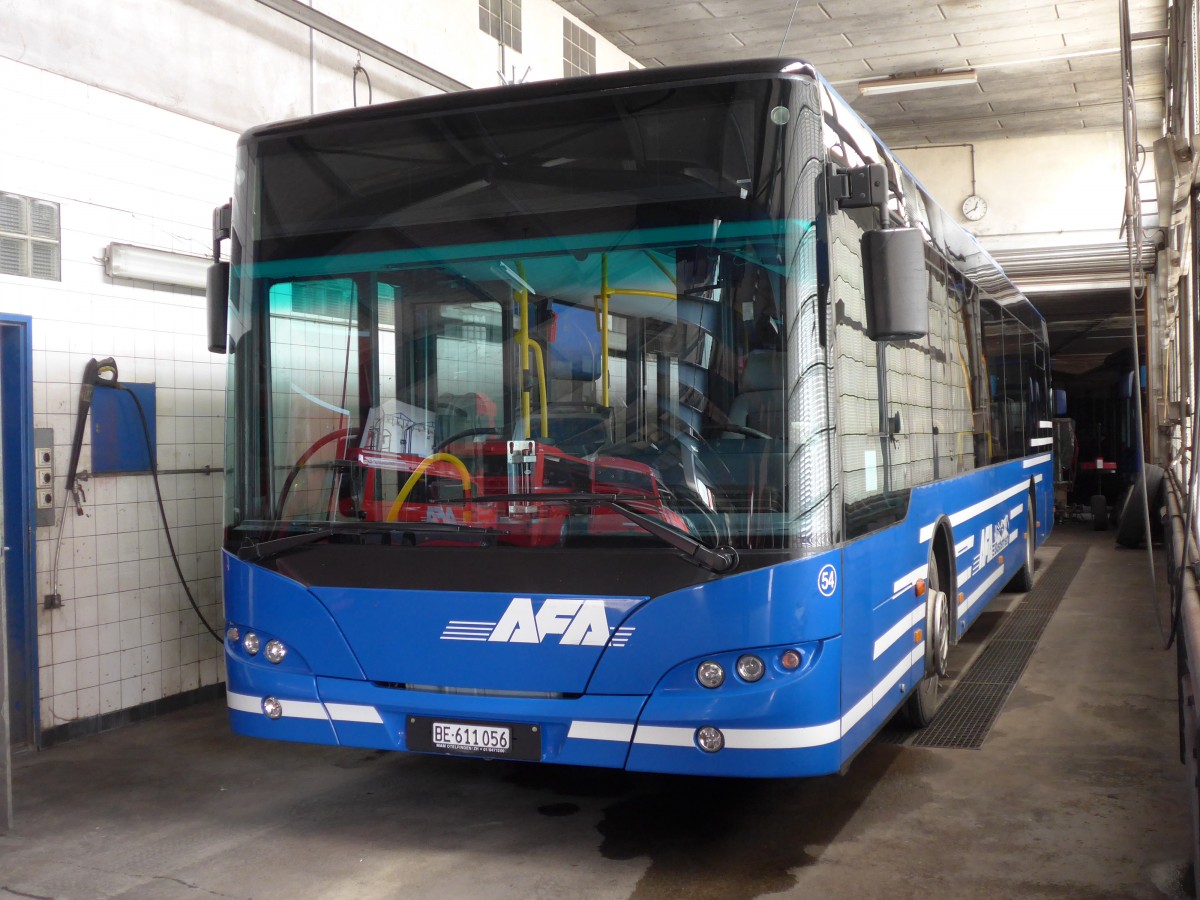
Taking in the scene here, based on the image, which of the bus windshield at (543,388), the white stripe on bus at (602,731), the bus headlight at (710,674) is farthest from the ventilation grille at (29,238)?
the bus headlight at (710,674)

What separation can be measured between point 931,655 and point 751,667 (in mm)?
2310

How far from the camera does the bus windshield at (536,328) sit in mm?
3857

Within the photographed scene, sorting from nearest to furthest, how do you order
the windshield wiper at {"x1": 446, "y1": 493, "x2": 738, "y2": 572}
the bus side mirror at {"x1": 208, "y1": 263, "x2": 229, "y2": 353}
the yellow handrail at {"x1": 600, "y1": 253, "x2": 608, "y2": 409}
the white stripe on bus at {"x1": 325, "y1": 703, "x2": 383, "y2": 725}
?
the windshield wiper at {"x1": 446, "y1": 493, "x2": 738, "y2": 572} → the yellow handrail at {"x1": 600, "y1": 253, "x2": 608, "y2": 409} → the white stripe on bus at {"x1": 325, "y1": 703, "x2": 383, "y2": 725} → the bus side mirror at {"x1": 208, "y1": 263, "x2": 229, "y2": 353}

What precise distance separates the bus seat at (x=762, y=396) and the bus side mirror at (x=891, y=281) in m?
0.40

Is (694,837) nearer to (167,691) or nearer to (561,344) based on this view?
(561,344)

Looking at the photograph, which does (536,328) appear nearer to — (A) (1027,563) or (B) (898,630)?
(B) (898,630)

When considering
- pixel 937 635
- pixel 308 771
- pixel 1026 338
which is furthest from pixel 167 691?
pixel 1026 338

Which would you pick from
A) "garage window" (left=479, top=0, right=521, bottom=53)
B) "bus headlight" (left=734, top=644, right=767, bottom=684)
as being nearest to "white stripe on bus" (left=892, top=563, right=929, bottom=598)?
"bus headlight" (left=734, top=644, right=767, bottom=684)

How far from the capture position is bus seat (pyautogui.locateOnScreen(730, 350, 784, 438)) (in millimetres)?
3832

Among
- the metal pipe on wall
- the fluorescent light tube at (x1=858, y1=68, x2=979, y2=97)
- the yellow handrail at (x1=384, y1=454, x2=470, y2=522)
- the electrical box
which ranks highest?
the fluorescent light tube at (x1=858, y1=68, x2=979, y2=97)

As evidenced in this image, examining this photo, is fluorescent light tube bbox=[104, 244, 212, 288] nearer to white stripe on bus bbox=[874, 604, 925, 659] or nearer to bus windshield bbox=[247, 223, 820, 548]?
bus windshield bbox=[247, 223, 820, 548]

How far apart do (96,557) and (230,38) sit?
3.10m

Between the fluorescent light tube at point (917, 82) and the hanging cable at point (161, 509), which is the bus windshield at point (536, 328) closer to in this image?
the hanging cable at point (161, 509)

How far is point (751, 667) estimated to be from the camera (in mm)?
3818
